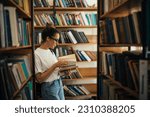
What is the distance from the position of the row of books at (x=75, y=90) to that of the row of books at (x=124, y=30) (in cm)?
129

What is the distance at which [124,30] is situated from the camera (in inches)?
64.7

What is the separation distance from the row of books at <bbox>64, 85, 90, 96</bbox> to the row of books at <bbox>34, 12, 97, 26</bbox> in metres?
0.96

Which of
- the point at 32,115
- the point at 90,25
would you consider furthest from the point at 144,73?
the point at 90,25

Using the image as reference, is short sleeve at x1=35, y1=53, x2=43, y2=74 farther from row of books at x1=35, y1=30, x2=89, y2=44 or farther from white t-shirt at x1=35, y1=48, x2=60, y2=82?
row of books at x1=35, y1=30, x2=89, y2=44

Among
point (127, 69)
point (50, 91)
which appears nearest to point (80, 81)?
point (50, 91)

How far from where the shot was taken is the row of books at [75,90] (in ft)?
11.2

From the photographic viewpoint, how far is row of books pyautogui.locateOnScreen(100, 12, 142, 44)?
1.40 metres

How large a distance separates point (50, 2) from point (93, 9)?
668 millimetres

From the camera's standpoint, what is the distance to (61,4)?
335cm

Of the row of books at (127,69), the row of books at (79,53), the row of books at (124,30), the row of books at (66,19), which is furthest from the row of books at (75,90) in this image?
the row of books at (127,69)

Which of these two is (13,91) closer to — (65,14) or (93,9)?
(65,14)

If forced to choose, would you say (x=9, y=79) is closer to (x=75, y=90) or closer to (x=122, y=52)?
(x=122, y=52)

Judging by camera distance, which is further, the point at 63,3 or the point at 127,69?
the point at 63,3

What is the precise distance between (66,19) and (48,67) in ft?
4.69
